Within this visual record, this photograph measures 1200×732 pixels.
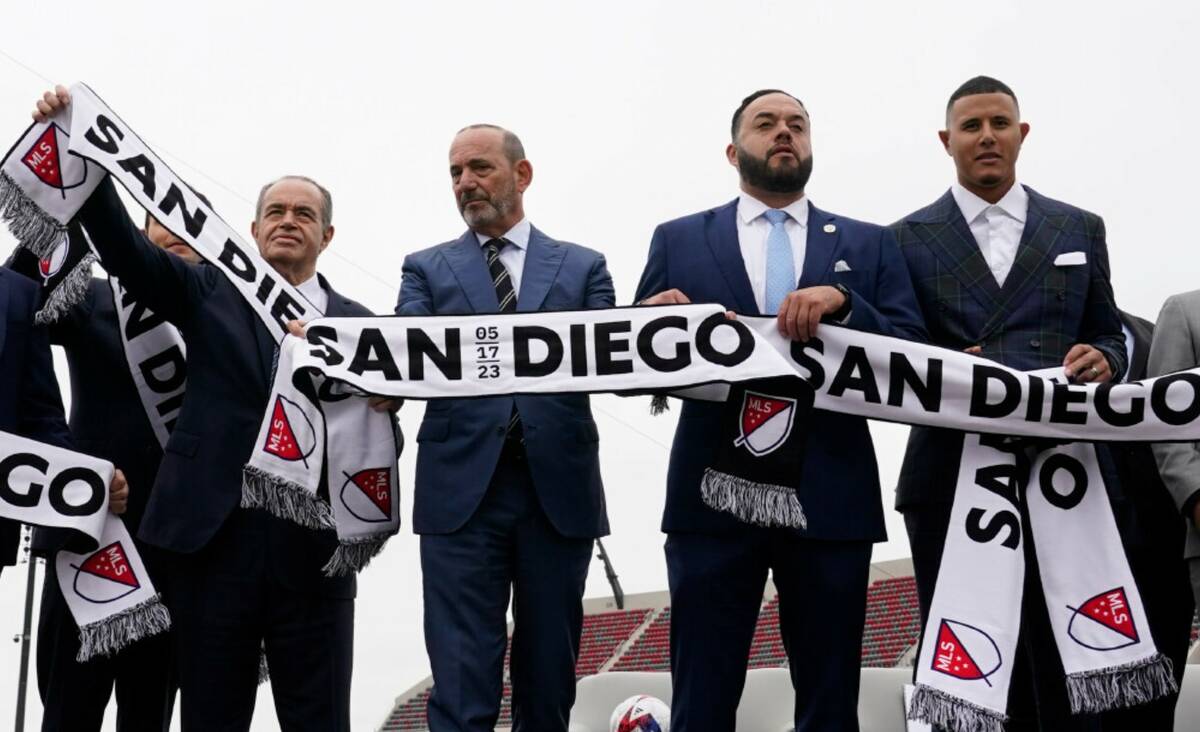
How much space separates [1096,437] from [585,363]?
1.44 meters

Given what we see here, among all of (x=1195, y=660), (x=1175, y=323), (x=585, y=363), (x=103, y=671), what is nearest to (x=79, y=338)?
(x=103, y=671)

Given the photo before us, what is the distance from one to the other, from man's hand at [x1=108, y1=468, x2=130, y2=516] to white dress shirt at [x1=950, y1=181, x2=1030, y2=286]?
8.55 feet

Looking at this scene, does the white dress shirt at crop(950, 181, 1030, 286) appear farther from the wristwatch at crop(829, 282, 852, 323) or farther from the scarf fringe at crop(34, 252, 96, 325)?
the scarf fringe at crop(34, 252, 96, 325)

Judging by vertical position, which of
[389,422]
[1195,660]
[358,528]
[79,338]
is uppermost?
[79,338]

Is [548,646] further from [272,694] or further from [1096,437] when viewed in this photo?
[1096,437]

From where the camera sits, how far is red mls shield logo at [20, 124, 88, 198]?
4.04 meters

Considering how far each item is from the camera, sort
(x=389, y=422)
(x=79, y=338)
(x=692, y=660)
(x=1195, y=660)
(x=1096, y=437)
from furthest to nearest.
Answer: (x=1195, y=660), (x=79, y=338), (x=389, y=422), (x=1096, y=437), (x=692, y=660)

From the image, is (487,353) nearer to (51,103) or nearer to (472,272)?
(472,272)

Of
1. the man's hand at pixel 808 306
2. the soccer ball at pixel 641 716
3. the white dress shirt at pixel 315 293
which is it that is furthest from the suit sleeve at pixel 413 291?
the soccer ball at pixel 641 716

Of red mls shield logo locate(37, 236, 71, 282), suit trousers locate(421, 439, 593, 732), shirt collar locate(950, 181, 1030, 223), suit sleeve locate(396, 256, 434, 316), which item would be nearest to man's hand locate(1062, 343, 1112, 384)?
shirt collar locate(950, 181, 1030, 223)

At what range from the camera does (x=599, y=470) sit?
409 centimetres

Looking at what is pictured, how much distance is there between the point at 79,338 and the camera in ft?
15.3

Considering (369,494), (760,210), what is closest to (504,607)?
(369,494)

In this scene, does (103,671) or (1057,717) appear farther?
(103,671)
